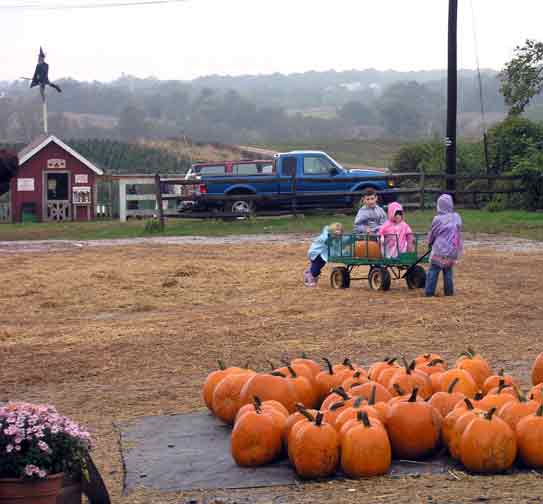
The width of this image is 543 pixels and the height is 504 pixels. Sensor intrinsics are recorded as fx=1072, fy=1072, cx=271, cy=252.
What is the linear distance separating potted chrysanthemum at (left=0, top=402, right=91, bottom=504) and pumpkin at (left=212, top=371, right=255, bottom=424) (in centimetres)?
216

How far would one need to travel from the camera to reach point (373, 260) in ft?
49.9

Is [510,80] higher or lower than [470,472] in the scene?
higher

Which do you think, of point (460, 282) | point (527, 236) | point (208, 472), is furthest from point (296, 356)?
point (527, 236)

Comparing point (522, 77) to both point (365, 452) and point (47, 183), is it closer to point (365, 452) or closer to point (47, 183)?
point (47, 183)

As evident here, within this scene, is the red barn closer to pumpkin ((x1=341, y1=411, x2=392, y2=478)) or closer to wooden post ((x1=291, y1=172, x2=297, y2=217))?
wooden post ((x1=291, y1=172, x2=297, y2=217))

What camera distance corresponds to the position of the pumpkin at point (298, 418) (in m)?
6.39

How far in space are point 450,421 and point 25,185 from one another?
3505cm

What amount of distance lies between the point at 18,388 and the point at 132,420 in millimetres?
1599

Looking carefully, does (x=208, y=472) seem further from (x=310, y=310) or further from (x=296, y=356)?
(x=310, y=310)

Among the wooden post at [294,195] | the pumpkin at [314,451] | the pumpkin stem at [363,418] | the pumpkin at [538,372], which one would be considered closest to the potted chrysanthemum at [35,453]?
the pumpkin at [314,451]

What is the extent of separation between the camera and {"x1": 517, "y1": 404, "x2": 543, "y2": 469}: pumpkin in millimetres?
6215

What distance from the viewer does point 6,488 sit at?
16.6 ft

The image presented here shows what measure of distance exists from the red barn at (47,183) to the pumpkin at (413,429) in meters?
34.4

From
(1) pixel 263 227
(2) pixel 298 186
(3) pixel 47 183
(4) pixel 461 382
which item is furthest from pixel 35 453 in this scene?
(3) pixel 47 183
